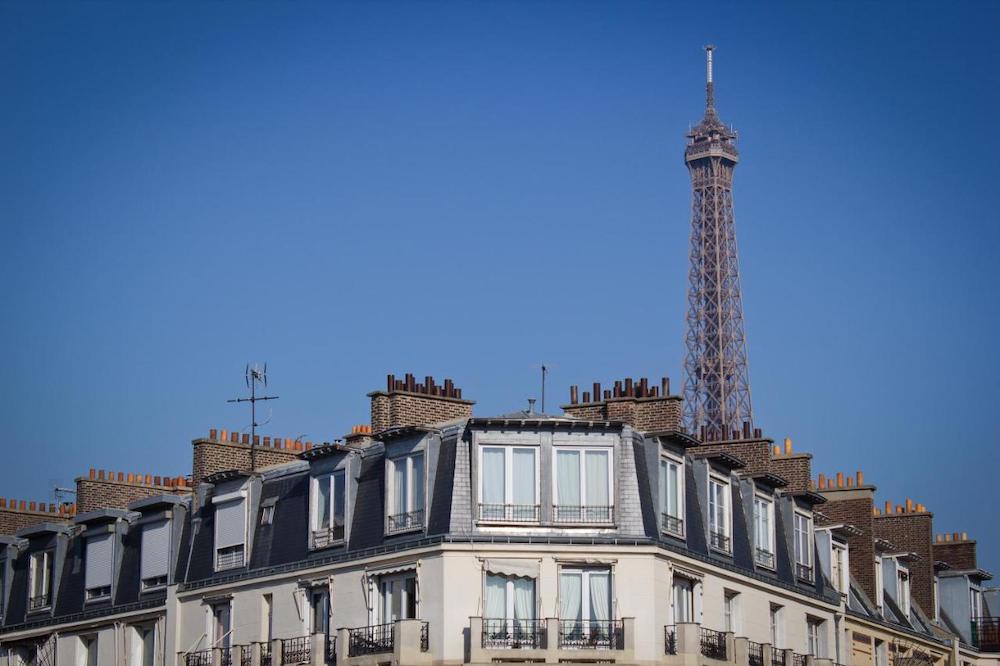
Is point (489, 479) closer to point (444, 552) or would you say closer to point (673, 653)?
point (444, 552)

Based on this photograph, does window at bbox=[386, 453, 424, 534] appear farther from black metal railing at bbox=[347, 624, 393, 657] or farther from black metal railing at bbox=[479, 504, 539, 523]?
black metal railing at bbox=[347, 624, 393, 657]

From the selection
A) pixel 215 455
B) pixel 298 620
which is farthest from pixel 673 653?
pixel 215 455

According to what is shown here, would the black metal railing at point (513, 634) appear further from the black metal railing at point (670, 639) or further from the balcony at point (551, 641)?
the black metal railing at point (670, 639)

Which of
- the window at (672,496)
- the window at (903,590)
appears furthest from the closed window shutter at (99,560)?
the window at (903,590)

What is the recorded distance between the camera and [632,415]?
171ft

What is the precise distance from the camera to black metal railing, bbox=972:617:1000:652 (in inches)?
2692

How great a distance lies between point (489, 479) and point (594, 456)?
8.20 feet

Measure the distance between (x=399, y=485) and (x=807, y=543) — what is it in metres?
12.6

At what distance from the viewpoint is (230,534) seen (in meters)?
55.8

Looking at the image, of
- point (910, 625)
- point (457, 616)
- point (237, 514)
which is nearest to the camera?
point (457, 616)

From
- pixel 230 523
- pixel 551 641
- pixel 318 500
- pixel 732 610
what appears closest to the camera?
pixel 551 641

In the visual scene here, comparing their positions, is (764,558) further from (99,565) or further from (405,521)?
(99,565)

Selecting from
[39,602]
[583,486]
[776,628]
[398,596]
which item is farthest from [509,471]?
[39,602]

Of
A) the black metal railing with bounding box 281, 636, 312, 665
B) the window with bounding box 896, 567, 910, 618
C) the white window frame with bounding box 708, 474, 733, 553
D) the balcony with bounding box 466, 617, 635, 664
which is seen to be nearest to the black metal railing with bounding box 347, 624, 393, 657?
the black metal railing with bounding box 281, 636, 312, 665
